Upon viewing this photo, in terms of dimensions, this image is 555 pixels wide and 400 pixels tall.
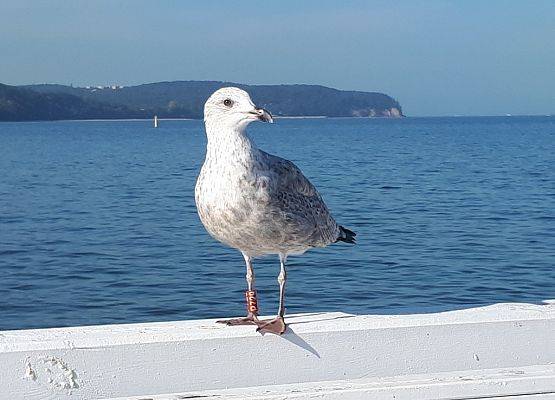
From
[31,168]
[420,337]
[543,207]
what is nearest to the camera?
[420,337]

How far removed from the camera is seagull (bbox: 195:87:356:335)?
3678mm

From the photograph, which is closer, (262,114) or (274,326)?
(274,326)

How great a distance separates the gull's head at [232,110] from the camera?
3682 mm

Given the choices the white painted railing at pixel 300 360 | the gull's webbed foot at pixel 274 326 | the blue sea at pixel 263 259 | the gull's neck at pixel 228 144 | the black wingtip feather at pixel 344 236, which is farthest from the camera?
the blue sea at pixel 263 259

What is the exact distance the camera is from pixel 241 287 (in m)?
12.9

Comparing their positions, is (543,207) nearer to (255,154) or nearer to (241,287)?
(241,287)

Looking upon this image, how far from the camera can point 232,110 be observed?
3723 mm

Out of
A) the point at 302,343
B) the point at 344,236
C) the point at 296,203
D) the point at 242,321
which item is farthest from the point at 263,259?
the point at 302,343

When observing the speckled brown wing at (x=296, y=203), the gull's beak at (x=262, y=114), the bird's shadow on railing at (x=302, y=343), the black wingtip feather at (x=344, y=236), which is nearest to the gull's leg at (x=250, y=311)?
the speckled brown wing at (x=296, y=203)

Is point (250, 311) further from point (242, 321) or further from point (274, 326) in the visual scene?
point (274, 326)

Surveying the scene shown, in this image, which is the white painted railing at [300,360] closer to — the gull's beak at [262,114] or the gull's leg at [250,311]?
the gull's leg at [250,311]

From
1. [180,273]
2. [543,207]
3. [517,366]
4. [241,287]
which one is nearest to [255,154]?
[517,366]

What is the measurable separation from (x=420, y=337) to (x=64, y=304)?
9958mm

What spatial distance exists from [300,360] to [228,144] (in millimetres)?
929
